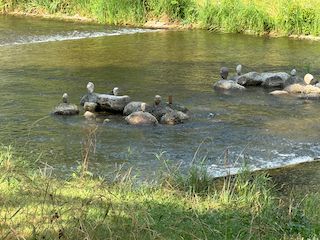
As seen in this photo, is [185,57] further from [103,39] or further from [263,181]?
[263,181]

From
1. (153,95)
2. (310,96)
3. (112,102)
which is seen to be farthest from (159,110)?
(310,96)

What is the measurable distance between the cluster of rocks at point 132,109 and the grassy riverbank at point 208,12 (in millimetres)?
9799

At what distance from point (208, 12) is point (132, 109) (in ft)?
36.1

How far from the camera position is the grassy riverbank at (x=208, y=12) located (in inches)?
611

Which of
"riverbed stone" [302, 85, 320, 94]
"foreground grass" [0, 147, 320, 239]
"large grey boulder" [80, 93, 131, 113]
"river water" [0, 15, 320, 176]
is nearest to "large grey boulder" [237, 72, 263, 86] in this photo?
"river water" [0, 15, 320, 176]

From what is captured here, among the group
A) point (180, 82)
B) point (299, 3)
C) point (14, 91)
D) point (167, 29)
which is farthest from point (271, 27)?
point (14, 91)

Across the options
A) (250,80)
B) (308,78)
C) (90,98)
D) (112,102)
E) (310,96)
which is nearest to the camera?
(112,102)

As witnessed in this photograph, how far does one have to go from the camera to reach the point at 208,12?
57.0 feet

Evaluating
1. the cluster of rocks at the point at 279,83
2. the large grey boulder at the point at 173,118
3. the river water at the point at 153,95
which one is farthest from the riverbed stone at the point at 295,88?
the large grey boulder at the point at 173,118

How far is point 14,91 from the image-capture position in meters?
8.91

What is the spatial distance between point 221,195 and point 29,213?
172 centimetres

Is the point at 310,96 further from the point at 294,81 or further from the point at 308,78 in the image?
the point at 294,81

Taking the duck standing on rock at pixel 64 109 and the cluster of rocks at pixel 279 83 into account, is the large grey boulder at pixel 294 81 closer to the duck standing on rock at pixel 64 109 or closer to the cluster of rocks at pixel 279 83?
the cluster of rocks at pixel 279 83

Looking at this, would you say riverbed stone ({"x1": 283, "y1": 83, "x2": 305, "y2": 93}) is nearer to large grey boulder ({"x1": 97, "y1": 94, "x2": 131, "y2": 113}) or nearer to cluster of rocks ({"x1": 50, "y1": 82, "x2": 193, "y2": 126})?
cluster of rocks ({"x1": 50, "y1": 82, "x2": 193, "y2": 126})
